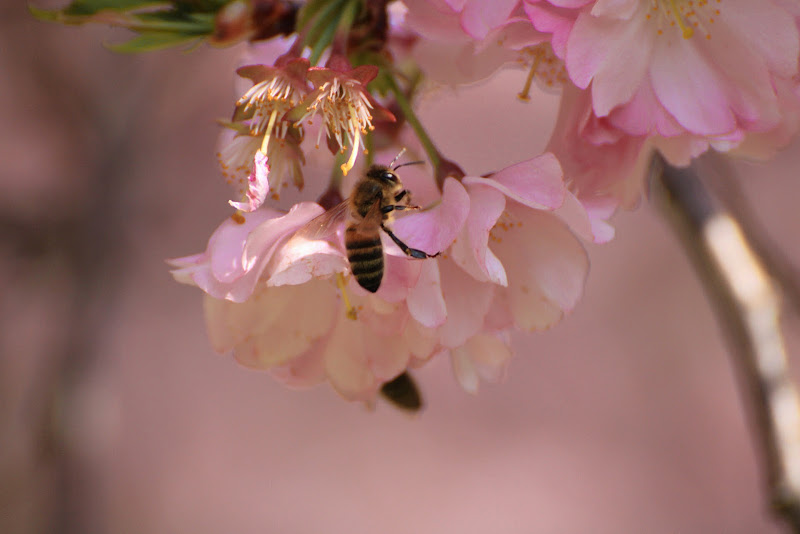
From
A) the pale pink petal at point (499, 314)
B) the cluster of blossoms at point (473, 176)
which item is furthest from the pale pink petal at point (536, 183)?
the pale pink petal at point (499, 314)

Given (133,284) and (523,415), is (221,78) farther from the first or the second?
(523,415)

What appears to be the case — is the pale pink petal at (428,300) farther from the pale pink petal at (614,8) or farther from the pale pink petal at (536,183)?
the pale pink petal at (614,8)

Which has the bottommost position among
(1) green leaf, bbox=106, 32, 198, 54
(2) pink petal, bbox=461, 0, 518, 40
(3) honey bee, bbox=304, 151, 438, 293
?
(3) honey bee, bbox=304, 151, 438, 293

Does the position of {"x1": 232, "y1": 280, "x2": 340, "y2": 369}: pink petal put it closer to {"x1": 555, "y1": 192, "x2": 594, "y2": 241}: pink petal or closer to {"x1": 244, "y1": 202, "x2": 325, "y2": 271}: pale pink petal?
{"x1": 244, "y1": 202, "x2": 325, "y2": 271}: pale pink petal

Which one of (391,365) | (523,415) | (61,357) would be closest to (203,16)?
(391,365)

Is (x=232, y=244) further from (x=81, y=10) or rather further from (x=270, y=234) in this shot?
(x=81, y=10)

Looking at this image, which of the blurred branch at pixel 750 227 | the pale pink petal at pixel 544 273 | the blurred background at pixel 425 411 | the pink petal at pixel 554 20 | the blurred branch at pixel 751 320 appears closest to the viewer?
the pink petal at pixel 554 20

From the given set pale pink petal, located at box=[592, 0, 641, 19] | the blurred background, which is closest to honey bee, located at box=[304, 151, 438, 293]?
pale pink petal, located at box=[592, 0, 641, 19]

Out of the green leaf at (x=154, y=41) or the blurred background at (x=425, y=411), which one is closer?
the green leaf at (x=154, y=41)
